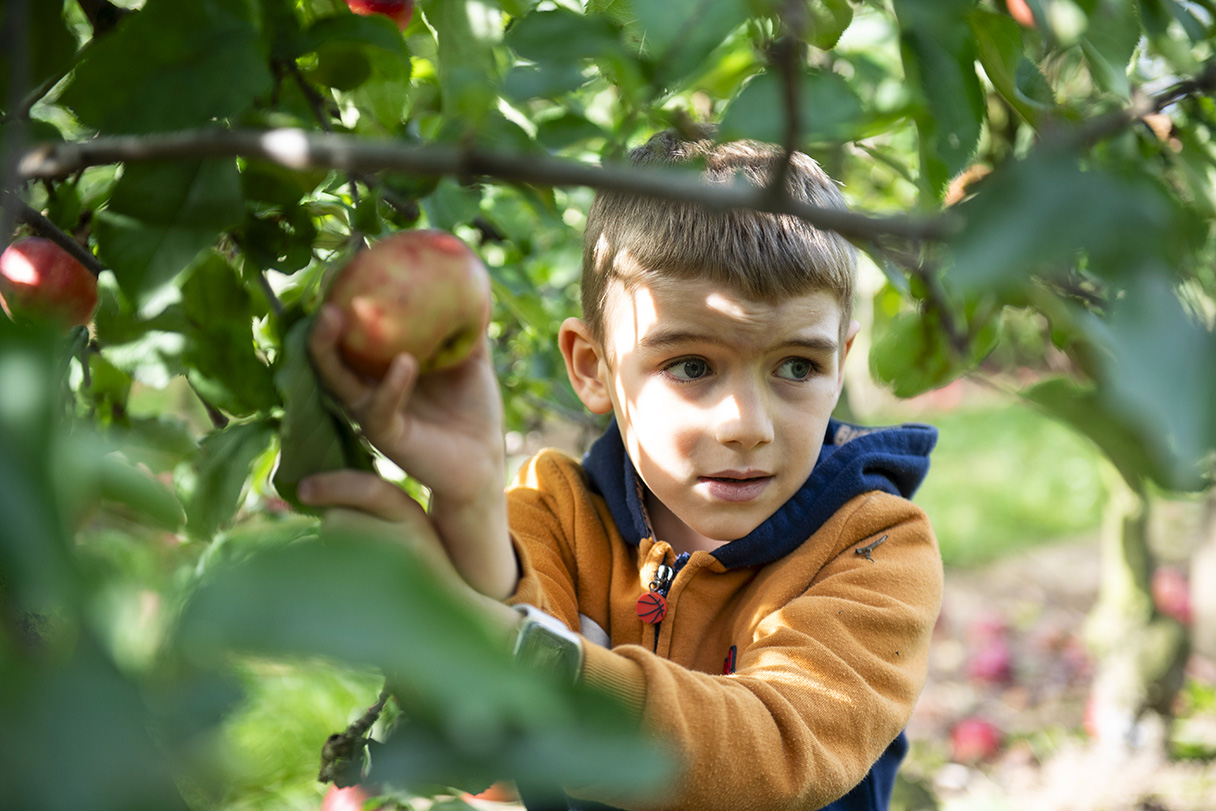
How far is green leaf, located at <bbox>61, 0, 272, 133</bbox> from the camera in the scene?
2.14 ft

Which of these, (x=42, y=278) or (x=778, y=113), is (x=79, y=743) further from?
(x=42, y=278)

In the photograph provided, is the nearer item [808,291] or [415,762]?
[415,762]

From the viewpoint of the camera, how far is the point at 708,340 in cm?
113

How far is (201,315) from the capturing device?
0.82 m

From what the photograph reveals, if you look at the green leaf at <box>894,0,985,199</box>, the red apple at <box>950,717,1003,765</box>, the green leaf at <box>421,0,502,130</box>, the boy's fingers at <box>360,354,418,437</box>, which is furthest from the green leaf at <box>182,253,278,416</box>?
the red apple at <box>950,717,1003,765</box>

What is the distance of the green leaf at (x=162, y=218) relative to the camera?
68cm

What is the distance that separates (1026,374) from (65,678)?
11035 mm

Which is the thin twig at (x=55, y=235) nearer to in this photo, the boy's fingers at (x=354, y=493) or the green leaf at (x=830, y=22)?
the boy's fingers at (x=354, y=493)

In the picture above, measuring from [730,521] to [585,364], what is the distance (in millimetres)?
330

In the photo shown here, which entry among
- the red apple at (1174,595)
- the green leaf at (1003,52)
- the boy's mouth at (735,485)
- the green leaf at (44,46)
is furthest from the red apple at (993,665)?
the green leaf at (44,46)

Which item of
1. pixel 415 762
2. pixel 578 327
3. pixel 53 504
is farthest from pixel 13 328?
pixel 578 327

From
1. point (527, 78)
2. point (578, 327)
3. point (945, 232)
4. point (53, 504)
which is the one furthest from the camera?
point (578, 327)

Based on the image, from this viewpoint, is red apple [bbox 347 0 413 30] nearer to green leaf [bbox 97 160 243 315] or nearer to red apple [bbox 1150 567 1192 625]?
green leaf [bbox 97 160 243 315]

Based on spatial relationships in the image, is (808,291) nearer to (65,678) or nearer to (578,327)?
(578,327)
